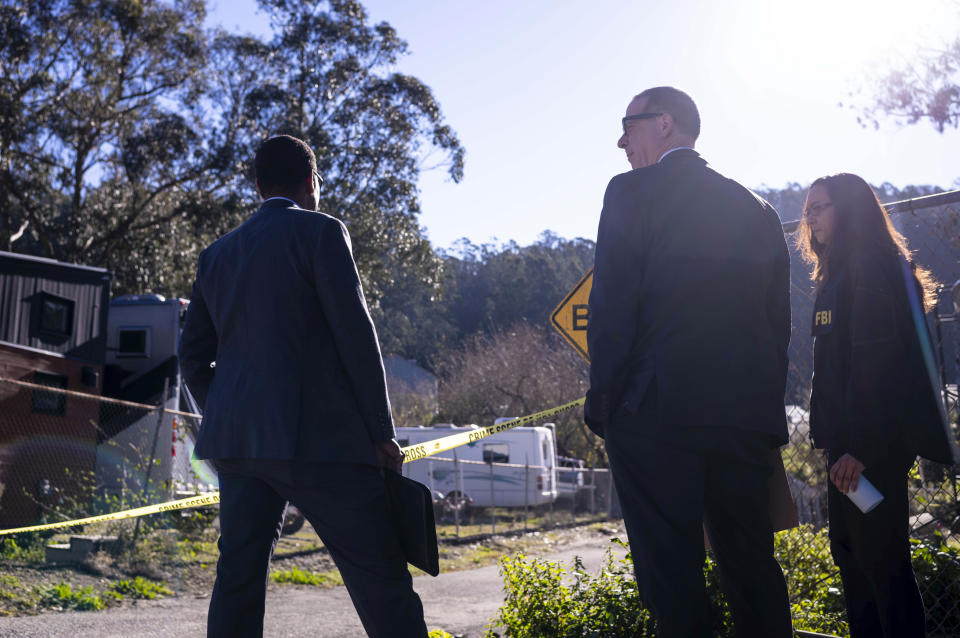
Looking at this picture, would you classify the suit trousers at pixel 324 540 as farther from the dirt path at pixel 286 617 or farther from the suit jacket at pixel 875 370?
the dirt path at pixel 286 617

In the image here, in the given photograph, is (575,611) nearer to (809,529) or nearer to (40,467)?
(809,529)

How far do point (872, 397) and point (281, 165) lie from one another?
2153mm

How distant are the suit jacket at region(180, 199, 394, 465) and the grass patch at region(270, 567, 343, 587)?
6547 mm

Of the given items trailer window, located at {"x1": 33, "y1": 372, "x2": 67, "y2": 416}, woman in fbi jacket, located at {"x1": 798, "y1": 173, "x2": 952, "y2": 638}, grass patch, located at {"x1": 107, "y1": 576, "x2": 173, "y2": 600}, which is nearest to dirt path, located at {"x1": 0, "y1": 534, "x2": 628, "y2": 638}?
grass patch, located at {"x1": 107, "y1": 576, "x2": 173, "y2": 600}

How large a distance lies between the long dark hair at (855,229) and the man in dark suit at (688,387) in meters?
0.74

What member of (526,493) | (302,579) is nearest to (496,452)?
(526,493)

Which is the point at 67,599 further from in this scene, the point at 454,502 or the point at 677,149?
the point at 454,502

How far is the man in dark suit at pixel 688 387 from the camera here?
7.83 ft

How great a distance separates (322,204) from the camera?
81.9ft

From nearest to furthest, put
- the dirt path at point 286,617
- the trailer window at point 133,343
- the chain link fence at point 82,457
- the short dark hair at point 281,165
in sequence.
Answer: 1. the short dark hair at point 281,165
2. the dirt path at point 286,617
3. the chain link fence at point 82,457
4. the trailer window at point 133,343

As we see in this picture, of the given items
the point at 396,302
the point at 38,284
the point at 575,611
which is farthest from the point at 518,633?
the point at 396,302

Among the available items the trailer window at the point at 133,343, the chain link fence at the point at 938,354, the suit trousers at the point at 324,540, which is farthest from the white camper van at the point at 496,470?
the suit trousers at the point at 324,540

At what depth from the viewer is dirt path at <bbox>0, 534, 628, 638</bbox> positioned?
579 centimetres

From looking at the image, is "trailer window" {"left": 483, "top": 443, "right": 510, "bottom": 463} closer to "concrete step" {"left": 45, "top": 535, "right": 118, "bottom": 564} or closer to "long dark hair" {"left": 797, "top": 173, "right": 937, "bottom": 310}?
"concrete step" {"left": 45, "top": 535, "right": 118, "bottom": 564}
